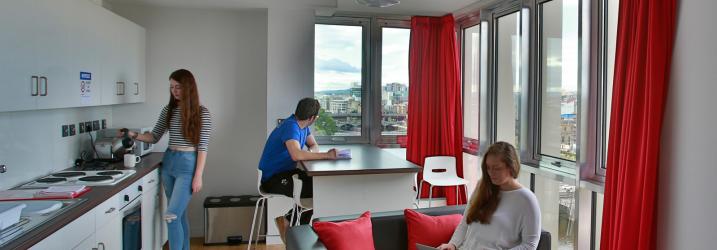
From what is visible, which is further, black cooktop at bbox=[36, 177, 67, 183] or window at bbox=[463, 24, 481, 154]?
window at bbox=[463, 24, 481, 154]

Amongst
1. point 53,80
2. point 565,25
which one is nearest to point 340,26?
point 565,25

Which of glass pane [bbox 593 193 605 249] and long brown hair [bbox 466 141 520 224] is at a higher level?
long brown hair [bbox 466 141 520 224]

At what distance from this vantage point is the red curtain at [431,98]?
489 cm

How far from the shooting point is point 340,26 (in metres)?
4.96

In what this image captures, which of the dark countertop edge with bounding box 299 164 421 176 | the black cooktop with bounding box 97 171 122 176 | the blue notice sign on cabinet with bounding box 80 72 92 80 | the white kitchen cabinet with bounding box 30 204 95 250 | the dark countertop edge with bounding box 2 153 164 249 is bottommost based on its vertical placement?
the white kitchen cabinet with bounding box 30 204 95 250

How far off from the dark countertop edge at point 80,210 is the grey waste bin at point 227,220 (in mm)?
795

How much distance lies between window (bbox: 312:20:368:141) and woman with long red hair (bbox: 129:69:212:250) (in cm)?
168

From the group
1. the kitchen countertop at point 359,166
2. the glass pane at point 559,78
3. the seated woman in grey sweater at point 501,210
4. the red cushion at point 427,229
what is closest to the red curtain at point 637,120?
the glass pane at point 559,78

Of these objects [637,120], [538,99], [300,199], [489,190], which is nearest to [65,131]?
[300,199]

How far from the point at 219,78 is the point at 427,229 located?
9.72ft

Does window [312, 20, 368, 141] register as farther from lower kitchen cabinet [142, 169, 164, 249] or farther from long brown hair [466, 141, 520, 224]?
long brown hair [466, 141, 520, 224]

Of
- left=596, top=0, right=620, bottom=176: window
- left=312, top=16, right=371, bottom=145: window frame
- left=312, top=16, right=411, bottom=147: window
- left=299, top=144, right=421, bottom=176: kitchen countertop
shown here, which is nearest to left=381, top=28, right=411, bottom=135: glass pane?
left=312, top=16, right=411, bottom=147: window

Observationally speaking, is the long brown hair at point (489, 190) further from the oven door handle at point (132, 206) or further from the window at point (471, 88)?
the window at point (471, 88)

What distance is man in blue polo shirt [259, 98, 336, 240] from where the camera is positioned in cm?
345
